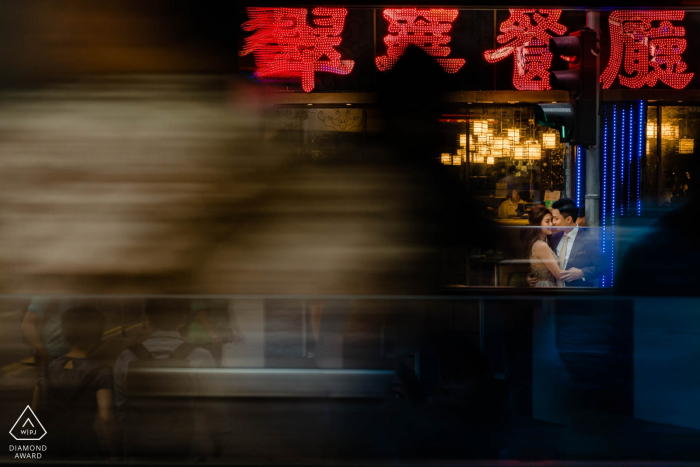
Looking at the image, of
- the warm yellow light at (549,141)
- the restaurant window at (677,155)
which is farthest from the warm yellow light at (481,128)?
the restaurant window at (677,155)

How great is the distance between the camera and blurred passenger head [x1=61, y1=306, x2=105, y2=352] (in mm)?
2752

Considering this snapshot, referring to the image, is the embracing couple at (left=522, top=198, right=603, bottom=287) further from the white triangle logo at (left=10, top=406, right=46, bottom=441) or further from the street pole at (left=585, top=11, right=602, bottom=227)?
the white triangle logo at (left=10, top=406, right=46, bottom=441)

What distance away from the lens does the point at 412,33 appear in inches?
113

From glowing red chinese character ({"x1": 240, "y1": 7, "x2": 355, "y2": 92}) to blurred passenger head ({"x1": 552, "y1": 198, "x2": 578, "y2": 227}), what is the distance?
1515 millimetres

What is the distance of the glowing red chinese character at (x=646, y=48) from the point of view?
309cm

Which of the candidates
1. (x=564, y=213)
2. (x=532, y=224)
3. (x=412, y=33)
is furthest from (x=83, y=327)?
(x=564, y=213)

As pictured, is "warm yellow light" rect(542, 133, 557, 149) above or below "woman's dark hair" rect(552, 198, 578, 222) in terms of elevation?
above

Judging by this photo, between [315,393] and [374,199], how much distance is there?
0.90 m

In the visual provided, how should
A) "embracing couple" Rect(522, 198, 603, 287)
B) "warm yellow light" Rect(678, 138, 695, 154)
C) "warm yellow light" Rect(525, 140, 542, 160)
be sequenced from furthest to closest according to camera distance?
"warm yellow light" Rect(525, 140, 542, 160) → "warm yellow light" Rect(678, 138, 695, 154) → "embracing couple" Rect(522, 198, 603, 287)

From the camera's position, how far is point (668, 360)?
2.82 metres

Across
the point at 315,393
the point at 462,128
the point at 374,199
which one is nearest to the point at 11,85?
the point at 374,199

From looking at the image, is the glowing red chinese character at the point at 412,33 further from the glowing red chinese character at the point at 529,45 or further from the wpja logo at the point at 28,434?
the wpja logo at the point at 28,434

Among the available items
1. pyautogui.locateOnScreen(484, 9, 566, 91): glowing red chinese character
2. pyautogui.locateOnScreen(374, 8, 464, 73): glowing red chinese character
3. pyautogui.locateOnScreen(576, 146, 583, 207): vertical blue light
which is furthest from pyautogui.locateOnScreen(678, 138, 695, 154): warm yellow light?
pyautogui.locateOnScreen(374, 8, 464, 73): glowing red chinese character

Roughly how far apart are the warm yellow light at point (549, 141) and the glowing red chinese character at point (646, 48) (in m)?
0.68
